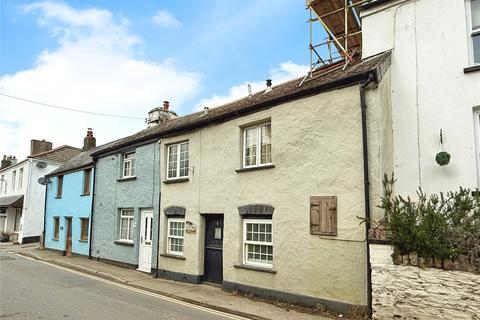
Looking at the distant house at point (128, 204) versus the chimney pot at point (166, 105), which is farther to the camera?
the chimney pot at point (166, 105)

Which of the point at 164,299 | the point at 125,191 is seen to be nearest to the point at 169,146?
the point at 125,191

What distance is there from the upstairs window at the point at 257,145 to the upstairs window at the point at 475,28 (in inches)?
208

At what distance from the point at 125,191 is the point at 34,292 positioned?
6537mm

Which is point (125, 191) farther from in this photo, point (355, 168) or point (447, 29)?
point (447, 29)

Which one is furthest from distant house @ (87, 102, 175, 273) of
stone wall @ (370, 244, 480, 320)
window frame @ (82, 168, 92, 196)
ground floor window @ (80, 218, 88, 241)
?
stone wall @ (370, 244, 480, 320)

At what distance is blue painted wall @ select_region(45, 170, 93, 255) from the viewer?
750 inches

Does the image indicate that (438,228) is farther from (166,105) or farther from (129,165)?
(166,105)

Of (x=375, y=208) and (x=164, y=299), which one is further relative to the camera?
(x=164, y=299)

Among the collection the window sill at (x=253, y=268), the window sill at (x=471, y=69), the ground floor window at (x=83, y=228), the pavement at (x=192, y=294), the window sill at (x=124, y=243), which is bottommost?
the pavement at (x=192, y=294)

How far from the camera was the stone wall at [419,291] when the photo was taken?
6.15 meters

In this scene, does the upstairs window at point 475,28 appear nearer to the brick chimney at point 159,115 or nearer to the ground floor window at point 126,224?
the ground floor window at point 126,224

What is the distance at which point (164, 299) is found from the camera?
9820mm

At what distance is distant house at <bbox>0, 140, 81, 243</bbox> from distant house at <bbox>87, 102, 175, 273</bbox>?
1246 cm

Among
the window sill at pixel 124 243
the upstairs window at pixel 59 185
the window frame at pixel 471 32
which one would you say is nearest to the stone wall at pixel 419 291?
the window frame at pixel 471 32
